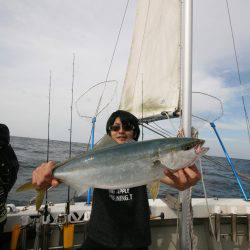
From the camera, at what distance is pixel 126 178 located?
2967mm

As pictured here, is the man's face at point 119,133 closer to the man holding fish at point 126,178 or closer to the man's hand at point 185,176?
the man holding fish at point 126,178

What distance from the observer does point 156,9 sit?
6891mm

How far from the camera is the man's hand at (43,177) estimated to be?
3042 millimetres

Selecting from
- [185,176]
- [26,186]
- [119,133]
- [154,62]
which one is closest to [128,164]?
[185,176]

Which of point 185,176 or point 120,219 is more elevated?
point 185,176

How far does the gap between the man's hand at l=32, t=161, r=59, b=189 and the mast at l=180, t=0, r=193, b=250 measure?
2642 millimetres

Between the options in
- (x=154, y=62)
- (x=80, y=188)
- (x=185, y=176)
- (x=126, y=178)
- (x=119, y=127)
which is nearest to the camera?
(x=126, y=178)

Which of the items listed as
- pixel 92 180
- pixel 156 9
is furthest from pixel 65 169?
pixel 156 9

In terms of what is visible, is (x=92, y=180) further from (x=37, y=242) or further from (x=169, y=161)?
(x=37, y=242)

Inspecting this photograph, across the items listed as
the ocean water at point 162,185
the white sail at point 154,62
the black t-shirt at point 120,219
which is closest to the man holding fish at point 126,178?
the black t-shirt at point 120,219

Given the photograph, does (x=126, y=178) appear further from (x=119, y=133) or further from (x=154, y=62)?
(x=154, y=62)

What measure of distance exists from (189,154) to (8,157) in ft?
11.7

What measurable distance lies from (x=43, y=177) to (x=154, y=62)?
176 inches

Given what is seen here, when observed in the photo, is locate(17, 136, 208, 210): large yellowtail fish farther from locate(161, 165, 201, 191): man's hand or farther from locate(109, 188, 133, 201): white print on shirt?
locate(109, 188, 133, 201): white print on shirt
